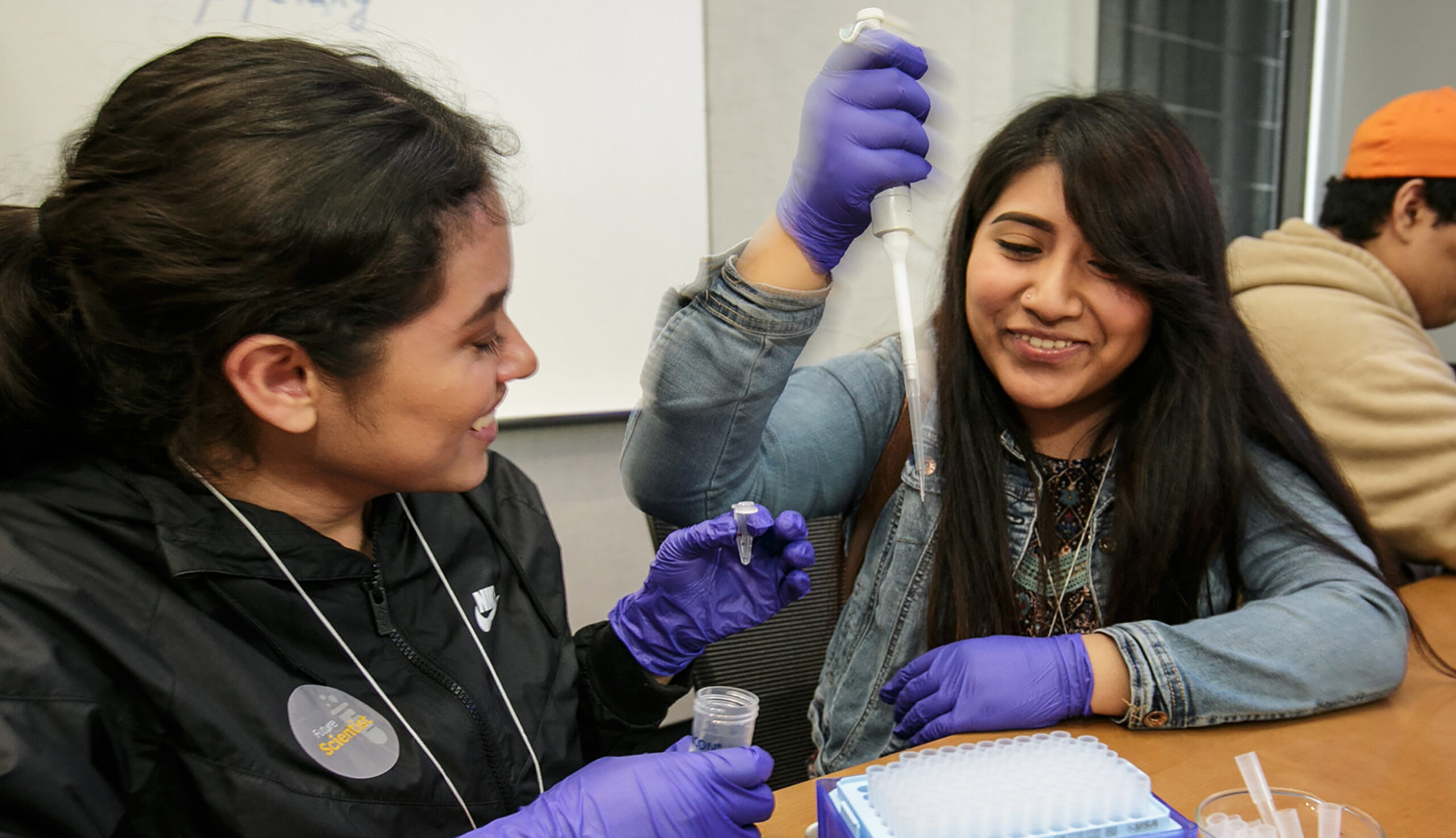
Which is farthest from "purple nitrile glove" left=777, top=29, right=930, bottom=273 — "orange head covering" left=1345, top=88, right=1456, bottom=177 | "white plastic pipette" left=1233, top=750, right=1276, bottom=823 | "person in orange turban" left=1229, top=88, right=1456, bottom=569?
"orange head covering" left=1345, top=88, right=1456, bottom=177

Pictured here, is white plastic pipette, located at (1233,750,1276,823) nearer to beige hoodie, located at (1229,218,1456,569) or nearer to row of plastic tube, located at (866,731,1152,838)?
row of plastic tube, located at (866,731,1152,838)

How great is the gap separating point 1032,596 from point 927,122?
62 cm

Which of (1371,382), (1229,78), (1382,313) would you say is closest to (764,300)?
(1371,382)

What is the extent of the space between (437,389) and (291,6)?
123 centimetres

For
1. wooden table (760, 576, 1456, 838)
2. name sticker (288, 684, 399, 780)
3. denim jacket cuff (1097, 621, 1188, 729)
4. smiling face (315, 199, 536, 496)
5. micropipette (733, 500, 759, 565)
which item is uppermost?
smiling face (315, 199, 536, 496)

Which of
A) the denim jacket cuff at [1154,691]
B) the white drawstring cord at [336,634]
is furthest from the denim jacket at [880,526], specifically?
the white drawstring cord at [336,634]

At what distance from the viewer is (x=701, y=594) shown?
3.29ft

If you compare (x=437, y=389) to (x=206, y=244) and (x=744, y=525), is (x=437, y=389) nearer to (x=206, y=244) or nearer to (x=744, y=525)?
(x=206, y=244)

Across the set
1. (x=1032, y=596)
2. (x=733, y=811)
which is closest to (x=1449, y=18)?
(x=1032, y=596)

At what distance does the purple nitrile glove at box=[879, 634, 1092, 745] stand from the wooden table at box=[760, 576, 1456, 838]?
20mm

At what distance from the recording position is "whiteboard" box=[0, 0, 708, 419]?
1.53m

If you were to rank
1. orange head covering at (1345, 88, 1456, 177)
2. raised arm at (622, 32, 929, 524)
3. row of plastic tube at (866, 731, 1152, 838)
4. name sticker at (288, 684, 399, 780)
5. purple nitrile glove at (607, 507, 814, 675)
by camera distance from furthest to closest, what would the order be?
orange head covering at (1345, 88, 1456, 177), purple nitrile glove at (607, 507, 814, 675), raised arm at (622, 32, 929, 524), name sticker at (288, 684, 399, 780), row of plastic tube at (866, 731, 1152, 838)

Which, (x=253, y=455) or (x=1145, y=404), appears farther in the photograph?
(x=1145, y=404)

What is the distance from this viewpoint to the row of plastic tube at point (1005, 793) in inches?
23.8
